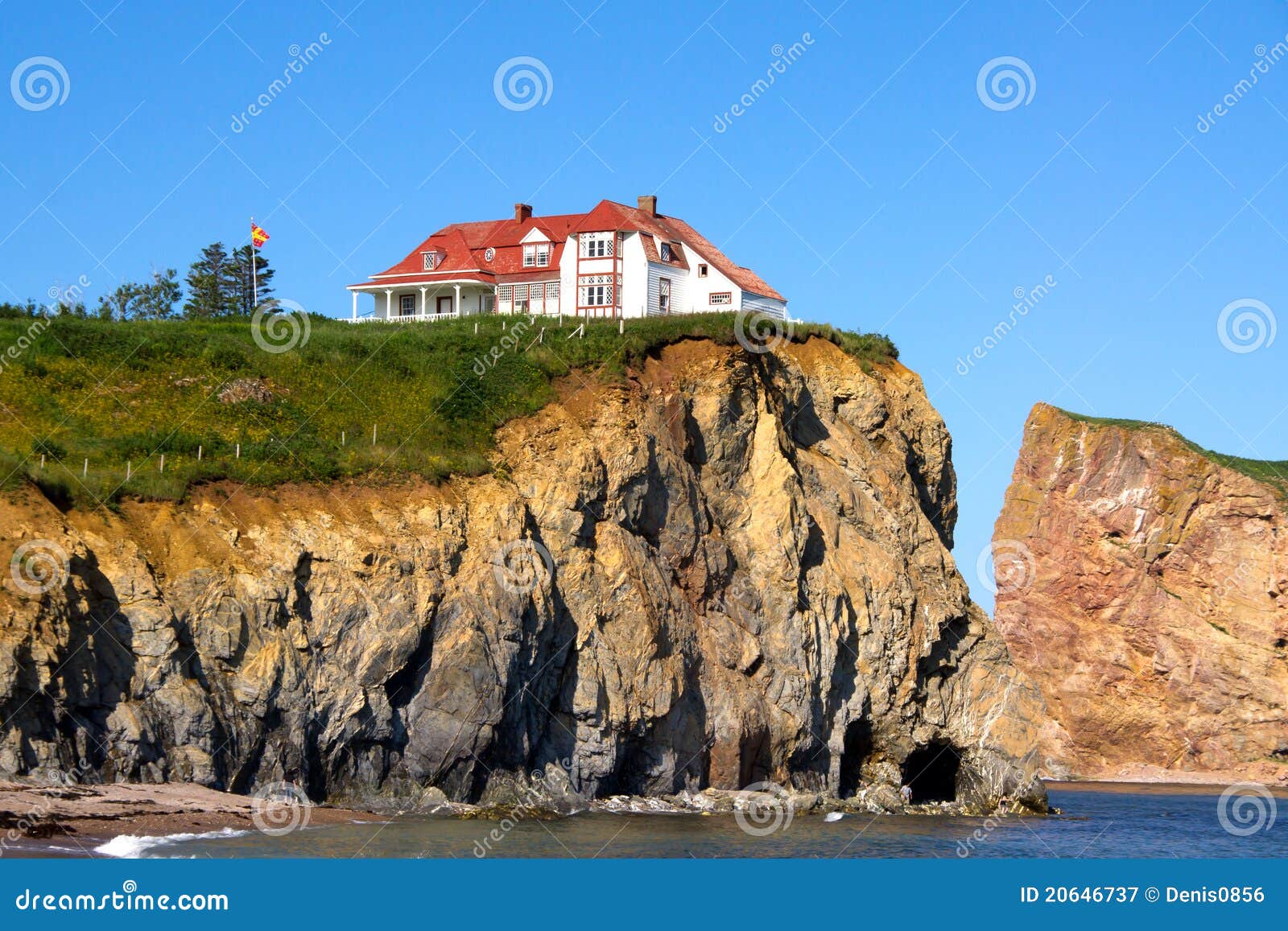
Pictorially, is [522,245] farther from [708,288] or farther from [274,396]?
[274,396]

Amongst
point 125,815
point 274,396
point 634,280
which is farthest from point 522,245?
point 125,815

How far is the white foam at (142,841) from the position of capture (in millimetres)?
29031

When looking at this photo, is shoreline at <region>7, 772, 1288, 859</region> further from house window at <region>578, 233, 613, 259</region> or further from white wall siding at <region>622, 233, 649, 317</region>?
house window at <region>578, 233, 613, 259</region>

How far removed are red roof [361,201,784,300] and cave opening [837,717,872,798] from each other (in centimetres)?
1980

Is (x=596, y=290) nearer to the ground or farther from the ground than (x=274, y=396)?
farther from the ground

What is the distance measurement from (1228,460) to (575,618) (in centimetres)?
7642

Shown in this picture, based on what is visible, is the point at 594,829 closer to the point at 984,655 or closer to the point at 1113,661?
the point at 984,655

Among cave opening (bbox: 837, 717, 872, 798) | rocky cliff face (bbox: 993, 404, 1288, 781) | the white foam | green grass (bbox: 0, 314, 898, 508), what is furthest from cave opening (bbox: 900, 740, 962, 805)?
rocky cliff face (bbox: 993, 404, 1288, 781)

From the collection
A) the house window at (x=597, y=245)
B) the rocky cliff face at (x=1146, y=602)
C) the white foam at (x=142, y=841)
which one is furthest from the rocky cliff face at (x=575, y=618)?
the rocky cliff face at (x=1146, y=602)

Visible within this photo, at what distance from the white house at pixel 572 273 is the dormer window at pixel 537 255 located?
0.03 m

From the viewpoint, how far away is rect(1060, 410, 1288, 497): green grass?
345ft

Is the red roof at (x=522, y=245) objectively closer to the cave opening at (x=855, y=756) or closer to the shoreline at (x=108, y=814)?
the cave opening at (x=855, y=756)

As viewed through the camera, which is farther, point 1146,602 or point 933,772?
point 1146,602

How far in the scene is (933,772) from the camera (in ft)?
182
